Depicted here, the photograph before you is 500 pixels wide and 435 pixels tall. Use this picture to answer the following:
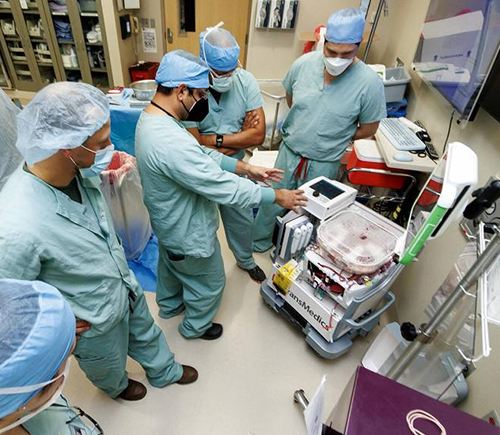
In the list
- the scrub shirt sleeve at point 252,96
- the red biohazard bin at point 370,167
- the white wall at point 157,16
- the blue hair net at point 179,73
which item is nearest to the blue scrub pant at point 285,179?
the red biohazard bin at point 370,167

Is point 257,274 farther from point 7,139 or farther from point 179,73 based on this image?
point 7,139

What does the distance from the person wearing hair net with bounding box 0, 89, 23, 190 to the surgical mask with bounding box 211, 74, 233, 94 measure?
1.01 meters

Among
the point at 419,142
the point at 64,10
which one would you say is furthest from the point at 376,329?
the point at 64,10

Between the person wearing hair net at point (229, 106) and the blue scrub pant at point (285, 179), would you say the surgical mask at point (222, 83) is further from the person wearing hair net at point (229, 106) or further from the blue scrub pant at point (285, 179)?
the blue scrub pant at point (285, 179)

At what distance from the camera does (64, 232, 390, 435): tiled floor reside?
5.04 feet

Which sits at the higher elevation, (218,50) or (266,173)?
(218,50)

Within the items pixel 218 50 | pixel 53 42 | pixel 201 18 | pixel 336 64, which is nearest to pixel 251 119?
pixel 218 50

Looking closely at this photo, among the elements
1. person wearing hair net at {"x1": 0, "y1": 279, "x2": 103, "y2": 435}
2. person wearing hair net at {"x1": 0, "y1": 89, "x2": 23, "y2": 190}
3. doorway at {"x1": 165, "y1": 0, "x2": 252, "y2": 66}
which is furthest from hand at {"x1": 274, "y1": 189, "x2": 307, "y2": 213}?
doorway at {"x1": 165, "y1": 0, "x2": 252, "y2": 66}

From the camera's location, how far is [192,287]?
66.0 inches

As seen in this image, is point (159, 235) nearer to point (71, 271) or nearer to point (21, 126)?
point (71, 271)

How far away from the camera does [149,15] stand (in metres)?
3.92

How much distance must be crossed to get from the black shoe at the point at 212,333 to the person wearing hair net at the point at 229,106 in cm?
63

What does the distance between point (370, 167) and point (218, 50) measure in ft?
3.56

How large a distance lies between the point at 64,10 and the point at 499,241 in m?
4.57
